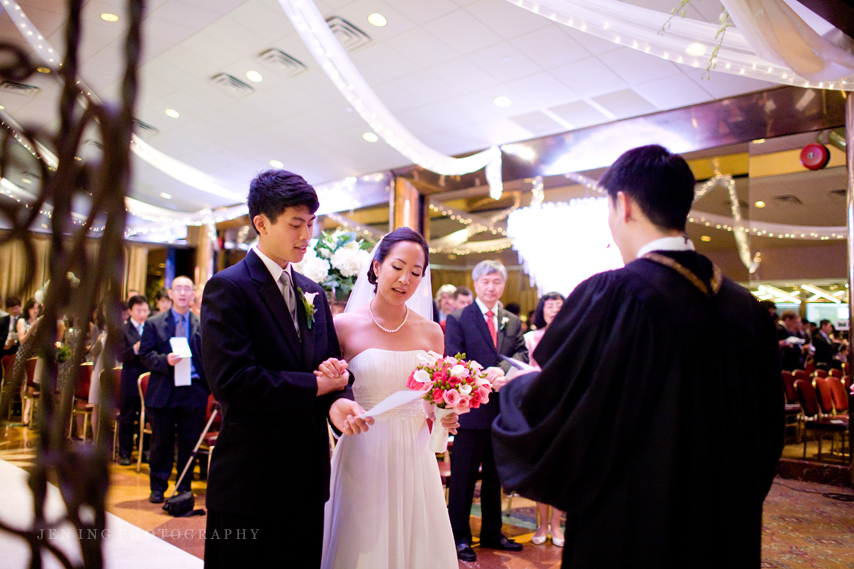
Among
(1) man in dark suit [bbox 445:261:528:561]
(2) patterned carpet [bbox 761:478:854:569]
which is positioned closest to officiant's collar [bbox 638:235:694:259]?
(1) man in dark suit [bbox 445:261:528:561]

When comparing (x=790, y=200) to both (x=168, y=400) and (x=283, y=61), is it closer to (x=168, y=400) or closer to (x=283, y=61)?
(x=283, y=61)

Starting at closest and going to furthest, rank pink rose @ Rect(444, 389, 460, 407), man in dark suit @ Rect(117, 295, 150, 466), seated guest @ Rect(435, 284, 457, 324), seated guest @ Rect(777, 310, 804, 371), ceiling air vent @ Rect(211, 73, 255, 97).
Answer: pink rose @ Rect(444, 389, 460, 407)
man in dark suit @ Rect(117, 295, 150, 466)
seated guest @ Rect(435, 284, 457, 324)
ceiling air vent @ Rect(211, 73, 255, 97)
seated guest @ Rect(777, 310, 804, 371)

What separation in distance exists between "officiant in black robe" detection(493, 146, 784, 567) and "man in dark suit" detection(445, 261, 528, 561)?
260cm

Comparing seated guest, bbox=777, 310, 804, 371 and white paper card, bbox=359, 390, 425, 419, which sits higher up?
seated guest, bbox=777, 310, 804, 371

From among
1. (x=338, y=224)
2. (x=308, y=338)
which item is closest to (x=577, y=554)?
(x=308, y=338)

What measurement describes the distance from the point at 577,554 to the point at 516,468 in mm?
262

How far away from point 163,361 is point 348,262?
2167 millimetres

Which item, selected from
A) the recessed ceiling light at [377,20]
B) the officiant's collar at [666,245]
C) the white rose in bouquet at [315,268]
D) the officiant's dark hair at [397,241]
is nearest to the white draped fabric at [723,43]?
the white rose in bouquet at [315,268]

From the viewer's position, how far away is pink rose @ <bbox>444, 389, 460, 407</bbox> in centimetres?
232

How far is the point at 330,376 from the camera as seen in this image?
2051 mm

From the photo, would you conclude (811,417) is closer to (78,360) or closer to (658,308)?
(658,308)

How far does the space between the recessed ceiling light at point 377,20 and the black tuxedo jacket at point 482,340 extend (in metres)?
3.82

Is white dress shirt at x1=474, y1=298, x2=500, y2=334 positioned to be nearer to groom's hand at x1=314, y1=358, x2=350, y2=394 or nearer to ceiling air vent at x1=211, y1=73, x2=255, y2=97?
groom's hand at x1=314, y1=358, x2=350, y2=394

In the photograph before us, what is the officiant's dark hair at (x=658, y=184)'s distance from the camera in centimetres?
160
